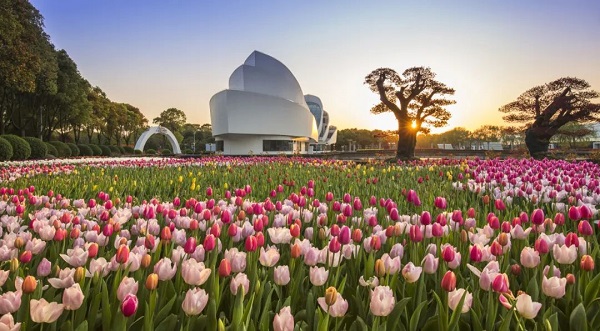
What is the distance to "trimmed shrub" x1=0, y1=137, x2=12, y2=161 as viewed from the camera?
19.2m

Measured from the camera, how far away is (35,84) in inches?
923

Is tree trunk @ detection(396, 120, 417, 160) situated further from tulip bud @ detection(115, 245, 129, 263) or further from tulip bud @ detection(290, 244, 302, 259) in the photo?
tulip bud @ detection(115, 245, 129, 263)

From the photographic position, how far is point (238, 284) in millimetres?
1555

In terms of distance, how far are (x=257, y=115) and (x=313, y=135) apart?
1783cm

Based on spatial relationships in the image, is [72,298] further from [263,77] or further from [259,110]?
[263,77]

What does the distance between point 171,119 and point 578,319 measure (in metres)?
84.3

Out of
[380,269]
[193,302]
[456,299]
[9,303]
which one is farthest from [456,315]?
[9,303]

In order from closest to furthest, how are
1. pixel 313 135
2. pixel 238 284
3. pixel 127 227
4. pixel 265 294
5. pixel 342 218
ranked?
1. pixel 238 284
2. pixel 265 294
3. pixel 342 218
4. pixel 127 227
5. pixel 313 135

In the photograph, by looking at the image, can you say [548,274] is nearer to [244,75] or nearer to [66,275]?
[66,275]

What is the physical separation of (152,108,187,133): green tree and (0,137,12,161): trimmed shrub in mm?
61813

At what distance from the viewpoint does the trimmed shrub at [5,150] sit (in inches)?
756

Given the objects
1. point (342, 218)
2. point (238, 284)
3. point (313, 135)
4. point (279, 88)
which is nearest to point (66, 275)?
point (238, 284)

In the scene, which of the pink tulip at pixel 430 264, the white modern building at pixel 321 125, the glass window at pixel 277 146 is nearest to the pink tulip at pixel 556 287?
the pink tulip at pixel 430 264

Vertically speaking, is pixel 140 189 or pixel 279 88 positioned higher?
pixel 279 88
